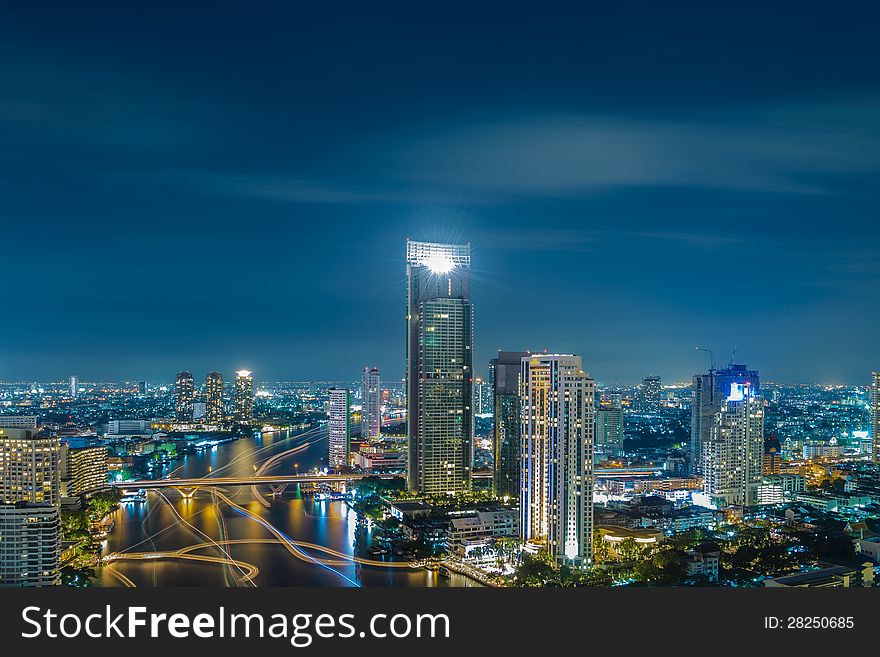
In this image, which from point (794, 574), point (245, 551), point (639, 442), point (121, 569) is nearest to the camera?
point (794, 574)

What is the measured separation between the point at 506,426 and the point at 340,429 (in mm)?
6010

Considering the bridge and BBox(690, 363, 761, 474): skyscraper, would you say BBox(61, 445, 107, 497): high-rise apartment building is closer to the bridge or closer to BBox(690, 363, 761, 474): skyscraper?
the bridge

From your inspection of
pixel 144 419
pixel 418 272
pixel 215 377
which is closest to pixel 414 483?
pixel 418 272

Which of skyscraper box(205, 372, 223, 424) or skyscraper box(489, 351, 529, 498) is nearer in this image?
skyscraper box(489, 351, 529, 498)

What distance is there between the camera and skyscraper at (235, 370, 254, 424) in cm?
2147

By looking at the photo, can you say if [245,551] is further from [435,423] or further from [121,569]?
[435,423]

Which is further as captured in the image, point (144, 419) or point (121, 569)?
point (144, 419)

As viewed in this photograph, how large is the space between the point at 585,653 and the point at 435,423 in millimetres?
9443

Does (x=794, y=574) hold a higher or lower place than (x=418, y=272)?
lower

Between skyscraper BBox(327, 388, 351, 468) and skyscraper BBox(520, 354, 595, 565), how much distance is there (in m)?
7.58

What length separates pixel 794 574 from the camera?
17.8ft

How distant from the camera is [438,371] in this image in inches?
428

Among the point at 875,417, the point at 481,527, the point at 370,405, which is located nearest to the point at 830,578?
the point at 481,527

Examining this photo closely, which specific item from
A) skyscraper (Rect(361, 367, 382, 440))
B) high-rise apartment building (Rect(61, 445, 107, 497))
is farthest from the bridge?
skyscraper (Rect(361, 367, 382, 440))
